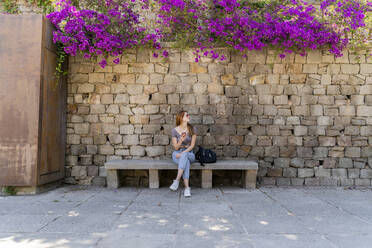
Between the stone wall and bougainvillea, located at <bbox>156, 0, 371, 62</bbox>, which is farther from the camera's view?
the stone wall

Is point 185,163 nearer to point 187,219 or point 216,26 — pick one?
point 187,219

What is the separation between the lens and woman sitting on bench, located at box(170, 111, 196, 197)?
4609mm

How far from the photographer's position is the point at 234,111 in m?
5.37

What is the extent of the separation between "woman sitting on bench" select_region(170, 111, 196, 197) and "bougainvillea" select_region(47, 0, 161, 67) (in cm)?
170

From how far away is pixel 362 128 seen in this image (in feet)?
17.4

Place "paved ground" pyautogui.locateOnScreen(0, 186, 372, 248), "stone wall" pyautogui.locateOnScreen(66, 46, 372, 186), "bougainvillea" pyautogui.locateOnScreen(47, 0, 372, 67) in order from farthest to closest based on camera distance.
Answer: "stone wall" pyautogui.locateOnScreen(66, 46, 372, 186), "bougainvillea" pyautogui.locateOnScreen(47, 0, 372, 67), "paved ground" pyautogui.locateOnScreen(0, 186, 372, 248)

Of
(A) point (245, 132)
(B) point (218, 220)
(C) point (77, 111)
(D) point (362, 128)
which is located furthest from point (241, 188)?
(C) point (77, 111)

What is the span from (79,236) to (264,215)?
220 centimetres

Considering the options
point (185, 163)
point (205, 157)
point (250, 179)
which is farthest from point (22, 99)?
point (250, 179)

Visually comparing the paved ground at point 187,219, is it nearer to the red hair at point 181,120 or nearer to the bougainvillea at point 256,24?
the red hair at point 181,120

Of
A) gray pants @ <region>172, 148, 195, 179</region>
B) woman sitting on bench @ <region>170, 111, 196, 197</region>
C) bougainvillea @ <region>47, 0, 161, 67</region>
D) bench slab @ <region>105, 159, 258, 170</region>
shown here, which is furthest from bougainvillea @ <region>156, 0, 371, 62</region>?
bench slab @ <region>105, 159, 258, 170</region>

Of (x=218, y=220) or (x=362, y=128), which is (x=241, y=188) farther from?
(x=362, y=128)

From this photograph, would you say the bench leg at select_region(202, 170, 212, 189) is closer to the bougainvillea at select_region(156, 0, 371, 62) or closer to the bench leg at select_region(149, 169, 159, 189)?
the bench leg at select_region(149, 169, 159, 189)

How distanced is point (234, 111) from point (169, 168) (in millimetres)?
1774
